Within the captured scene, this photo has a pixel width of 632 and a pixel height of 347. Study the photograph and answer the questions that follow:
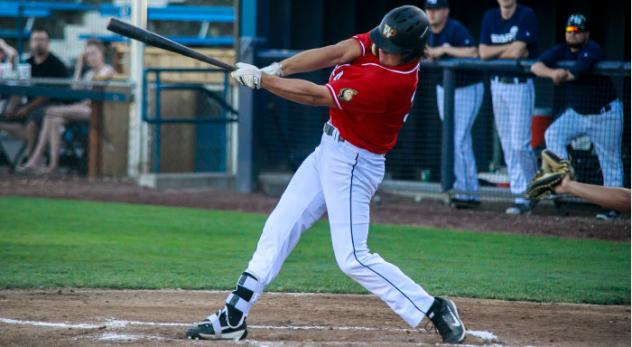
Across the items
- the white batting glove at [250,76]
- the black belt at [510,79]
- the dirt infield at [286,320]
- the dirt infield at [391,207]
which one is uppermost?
the black belt at [510,79]

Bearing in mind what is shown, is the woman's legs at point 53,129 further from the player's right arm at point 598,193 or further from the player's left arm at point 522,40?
the player's right arm at point 598,193

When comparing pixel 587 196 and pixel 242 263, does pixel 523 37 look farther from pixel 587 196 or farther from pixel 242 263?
pixel 587 196

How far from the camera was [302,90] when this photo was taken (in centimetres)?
525

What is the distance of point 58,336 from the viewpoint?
5.55 meters

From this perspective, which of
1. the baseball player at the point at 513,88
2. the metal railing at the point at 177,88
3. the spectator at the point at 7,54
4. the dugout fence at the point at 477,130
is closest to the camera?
the dugout fence at the point at 477,130

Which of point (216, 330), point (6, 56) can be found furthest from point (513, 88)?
point (6, 56)

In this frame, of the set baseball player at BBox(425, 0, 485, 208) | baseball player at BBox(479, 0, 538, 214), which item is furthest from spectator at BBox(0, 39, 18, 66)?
baseball player at BBox(479, 0, 538, 214)

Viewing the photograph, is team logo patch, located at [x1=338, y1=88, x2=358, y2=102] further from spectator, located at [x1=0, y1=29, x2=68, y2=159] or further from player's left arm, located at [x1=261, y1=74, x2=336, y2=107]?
spectator, located at [x1=0, y1=29, x2=68, y2=159]

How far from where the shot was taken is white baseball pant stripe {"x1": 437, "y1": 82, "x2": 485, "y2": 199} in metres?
11.1

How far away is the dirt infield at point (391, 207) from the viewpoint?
10188 millimetres

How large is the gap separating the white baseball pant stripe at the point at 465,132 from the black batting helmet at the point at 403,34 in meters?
5.88

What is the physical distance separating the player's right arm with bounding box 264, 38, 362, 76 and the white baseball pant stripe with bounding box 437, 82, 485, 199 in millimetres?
5702

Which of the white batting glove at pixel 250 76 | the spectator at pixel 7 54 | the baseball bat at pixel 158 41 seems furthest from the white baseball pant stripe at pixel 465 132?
the spectator at pixel 7 54

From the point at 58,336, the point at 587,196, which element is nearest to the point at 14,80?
the point at 58,336
